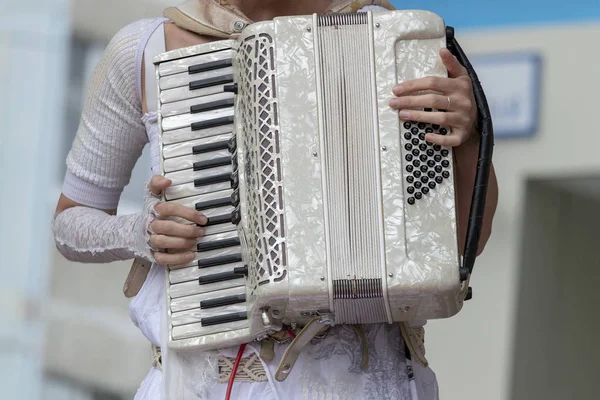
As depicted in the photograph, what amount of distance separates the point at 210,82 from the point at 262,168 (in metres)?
0.21

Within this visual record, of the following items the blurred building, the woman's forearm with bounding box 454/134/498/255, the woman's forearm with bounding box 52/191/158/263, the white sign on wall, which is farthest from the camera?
the white sign on wall

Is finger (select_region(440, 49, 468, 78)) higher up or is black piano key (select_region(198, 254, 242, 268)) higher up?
finger (select_region(440, 49, 468, 78))

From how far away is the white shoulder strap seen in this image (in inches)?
71.9

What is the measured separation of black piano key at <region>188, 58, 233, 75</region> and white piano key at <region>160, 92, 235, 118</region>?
4cm

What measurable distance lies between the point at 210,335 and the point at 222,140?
308 mm

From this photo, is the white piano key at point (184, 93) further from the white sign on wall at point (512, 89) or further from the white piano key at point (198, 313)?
the white sign on wall at point (512, 89)

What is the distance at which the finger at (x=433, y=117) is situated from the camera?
1.58m

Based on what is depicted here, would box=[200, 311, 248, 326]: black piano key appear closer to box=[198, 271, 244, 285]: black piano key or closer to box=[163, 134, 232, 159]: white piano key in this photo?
box=[198, 271, 244, 285]: black piano key

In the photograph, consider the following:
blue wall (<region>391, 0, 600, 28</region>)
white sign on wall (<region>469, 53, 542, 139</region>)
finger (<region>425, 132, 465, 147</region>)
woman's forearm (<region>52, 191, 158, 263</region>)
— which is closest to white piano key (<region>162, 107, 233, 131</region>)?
woman's forearm (<region>52, 191, 158, 263</region>)

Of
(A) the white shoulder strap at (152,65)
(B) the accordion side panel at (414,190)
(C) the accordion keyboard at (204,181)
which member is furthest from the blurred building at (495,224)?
(B) the accordion side panel at (414,190)

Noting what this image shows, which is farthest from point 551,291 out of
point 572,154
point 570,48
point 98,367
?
point 98,367

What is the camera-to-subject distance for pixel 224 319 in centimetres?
168

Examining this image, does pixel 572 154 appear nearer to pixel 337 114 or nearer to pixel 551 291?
pixel 551 291

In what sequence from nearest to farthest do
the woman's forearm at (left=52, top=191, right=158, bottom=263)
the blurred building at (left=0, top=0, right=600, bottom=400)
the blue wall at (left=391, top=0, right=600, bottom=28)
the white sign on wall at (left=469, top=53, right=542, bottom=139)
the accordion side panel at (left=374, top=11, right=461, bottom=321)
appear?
the accordion side panel at (left=374, top=11, right=461, bottom=321)
the woman's forearm at (left=52, top=191, right=158, bottom=263)
the blurred building at (left=0, top=0, right=600, bottom=400)
the blue wall at (left=391, top=0, right=600, bottom=28)
the white sign on wall at (left=469, top=53, right=542, bottom=139)
